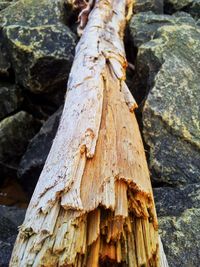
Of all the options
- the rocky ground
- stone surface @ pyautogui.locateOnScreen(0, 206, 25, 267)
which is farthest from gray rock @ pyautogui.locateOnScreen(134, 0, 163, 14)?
stone surface @ pyautogui.locateOnScreen(0, 206, 25, 267)

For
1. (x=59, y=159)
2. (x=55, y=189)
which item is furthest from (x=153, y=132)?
(x=55, y=189)

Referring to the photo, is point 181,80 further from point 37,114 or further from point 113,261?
point 113,261

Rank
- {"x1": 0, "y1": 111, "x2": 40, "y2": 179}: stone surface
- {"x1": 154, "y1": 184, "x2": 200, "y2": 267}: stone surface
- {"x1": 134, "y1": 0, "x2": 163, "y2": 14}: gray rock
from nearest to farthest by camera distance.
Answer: {"x1": 154, "y1": 184, "x2": 200, "y2": 267}: stone surface
{"x1": 0, "y1": 111, "x2": 40, "y2": 179}: stone surface
{"x1": 134, "y1": 0, "x2": 163, "y2": 14}: gray rock

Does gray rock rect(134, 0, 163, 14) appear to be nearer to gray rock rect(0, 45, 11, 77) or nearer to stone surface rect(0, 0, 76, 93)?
stone surface rect(0, 0, 76, 93)

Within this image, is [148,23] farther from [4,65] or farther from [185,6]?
[4,65]

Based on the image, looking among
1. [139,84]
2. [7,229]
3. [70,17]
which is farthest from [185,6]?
[7,229]

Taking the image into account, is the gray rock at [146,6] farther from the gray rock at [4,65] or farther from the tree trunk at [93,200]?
the tree trunk at [93,200]
